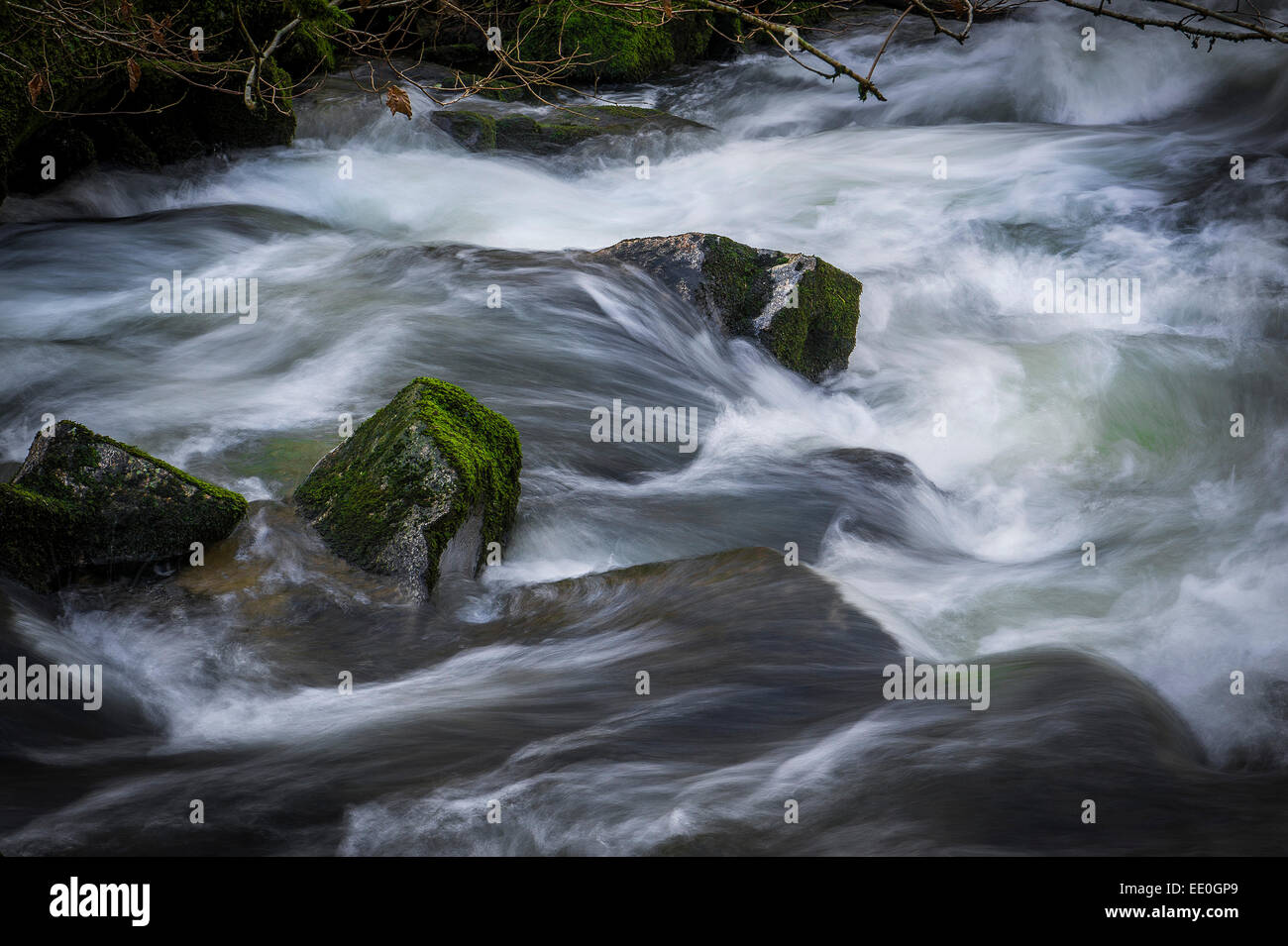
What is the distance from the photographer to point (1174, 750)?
3922 millimetres

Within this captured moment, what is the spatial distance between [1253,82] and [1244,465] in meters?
7.13

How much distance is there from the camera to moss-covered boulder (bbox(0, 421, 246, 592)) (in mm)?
4449

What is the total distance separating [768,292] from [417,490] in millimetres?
3472

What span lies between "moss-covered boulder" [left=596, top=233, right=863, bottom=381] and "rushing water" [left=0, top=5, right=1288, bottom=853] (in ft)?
0.68

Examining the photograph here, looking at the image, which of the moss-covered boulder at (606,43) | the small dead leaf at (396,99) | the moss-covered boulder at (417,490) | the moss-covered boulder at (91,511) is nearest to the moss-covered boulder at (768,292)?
the moss-covered boulder at (417,490)

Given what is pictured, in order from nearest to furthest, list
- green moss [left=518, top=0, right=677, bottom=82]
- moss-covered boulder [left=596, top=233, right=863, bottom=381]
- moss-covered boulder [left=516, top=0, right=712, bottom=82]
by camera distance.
A: moss-covered boulder [left=596, top=233, right=863, bottom=381]
moss-covered boulder [left=516, top=0, right=712, bottom=82]
green moss [left=518, top=0, right=677, bottom=82]

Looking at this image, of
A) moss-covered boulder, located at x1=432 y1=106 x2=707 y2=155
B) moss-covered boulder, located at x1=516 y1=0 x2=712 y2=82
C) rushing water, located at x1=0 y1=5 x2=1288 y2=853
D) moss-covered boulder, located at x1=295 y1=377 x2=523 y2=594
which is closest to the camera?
rushing water, located at x1=0 y1=5 x2=1288 y2=853

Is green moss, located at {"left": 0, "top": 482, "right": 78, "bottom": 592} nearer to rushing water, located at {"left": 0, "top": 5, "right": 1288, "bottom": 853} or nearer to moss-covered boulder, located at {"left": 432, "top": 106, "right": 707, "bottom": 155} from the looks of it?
rushing water, located at {"left": 0, "top": 5, "right": 1288, "bottom": 853}

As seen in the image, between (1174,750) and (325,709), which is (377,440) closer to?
(325,709)

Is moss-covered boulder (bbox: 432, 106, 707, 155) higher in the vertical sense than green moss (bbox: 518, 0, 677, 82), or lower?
lower

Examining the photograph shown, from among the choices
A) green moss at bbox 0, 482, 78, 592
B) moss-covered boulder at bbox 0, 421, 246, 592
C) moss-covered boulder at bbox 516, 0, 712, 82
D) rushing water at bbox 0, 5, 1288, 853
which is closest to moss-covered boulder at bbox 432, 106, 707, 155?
rushing water at bbox 0, 5, 1288, 853

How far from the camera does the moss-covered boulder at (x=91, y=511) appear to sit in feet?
14.6

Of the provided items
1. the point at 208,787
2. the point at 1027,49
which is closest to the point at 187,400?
the point at 208,787

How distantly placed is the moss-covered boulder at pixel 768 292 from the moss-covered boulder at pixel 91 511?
12.6ft
